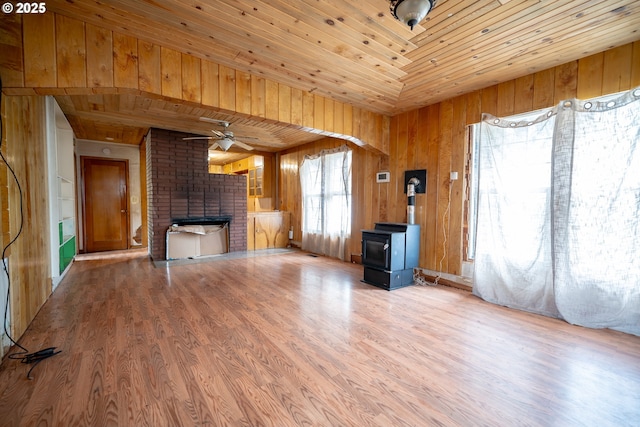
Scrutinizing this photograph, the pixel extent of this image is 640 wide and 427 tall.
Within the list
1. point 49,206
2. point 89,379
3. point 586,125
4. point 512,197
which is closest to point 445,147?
point 512,197

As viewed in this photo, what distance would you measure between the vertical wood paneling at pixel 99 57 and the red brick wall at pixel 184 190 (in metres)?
3.33

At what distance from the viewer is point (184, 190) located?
572 cm

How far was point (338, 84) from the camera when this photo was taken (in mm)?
3346

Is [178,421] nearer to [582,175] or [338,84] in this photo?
[338,84]

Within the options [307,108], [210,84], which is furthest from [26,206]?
[307,108]

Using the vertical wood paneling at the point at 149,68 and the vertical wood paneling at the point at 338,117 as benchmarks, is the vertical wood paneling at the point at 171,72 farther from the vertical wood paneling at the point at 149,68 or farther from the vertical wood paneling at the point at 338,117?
the vertical wood paneling at the point at 338,117

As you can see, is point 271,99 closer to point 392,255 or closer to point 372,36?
point 372,36

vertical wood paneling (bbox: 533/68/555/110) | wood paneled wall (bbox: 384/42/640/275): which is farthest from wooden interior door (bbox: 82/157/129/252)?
vertical wood paneling (bbox: 533/68/555/110)

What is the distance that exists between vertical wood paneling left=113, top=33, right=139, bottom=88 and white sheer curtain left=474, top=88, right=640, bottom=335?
3.86 meters

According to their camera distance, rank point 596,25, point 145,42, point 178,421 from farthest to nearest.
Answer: point 145,42
point 596,25
point 178,421

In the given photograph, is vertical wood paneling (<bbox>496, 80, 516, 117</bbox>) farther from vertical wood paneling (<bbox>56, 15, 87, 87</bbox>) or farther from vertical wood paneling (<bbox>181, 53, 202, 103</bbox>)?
vertical wood paneling (<bbox>56, 15, 87, 87</bbox>)

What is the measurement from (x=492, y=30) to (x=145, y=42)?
120 inches

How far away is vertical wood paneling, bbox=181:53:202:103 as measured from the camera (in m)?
2.69

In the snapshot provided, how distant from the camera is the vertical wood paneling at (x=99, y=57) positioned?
2.24 meters
